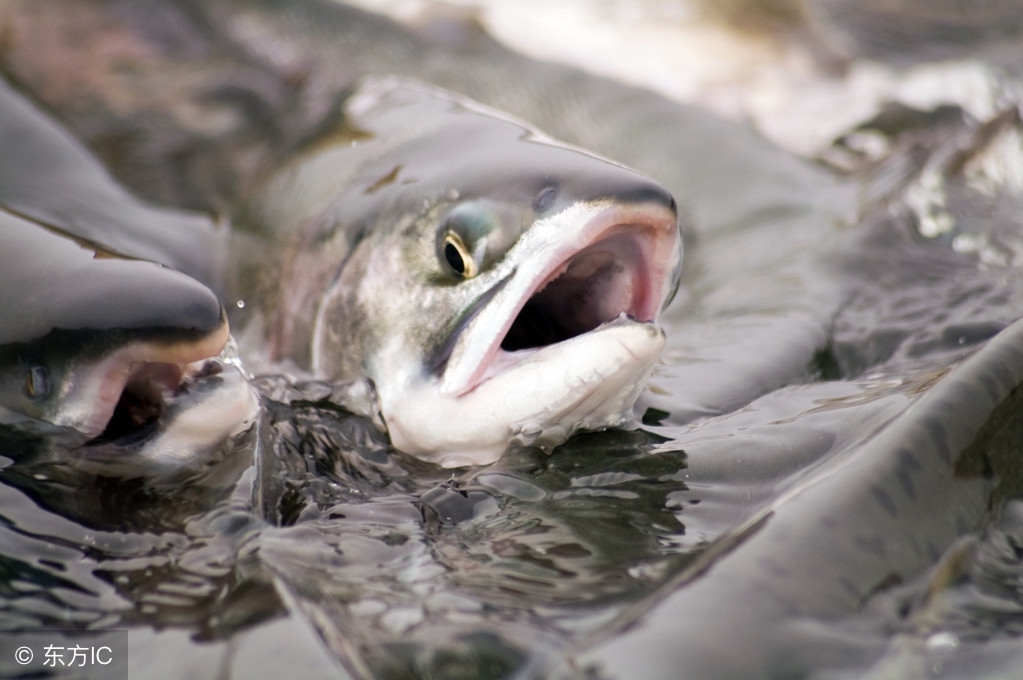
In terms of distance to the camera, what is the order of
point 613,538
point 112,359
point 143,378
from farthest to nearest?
point 143,378
point 112,359
point 613,538

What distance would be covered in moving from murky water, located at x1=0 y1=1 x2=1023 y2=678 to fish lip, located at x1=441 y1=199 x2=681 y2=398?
168 millimetres

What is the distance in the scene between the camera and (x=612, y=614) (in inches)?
51.2

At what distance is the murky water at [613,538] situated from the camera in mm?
1238

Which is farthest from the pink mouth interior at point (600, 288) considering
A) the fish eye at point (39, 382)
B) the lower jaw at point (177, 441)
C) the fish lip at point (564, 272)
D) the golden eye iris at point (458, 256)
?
the fish eye at point (39, 382)

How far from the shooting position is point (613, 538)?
1.53 metres

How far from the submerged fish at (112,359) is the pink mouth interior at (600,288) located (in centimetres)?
52

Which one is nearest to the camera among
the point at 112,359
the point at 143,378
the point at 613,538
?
the point at 613,538

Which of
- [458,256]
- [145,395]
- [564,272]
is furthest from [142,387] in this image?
[564,272]

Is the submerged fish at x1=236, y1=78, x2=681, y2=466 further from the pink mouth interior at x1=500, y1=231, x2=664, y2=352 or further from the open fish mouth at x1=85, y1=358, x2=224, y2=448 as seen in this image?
the open fish mouth at x1=85, y1=358, x2=224, y2=448

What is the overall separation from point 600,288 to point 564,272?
65 mm

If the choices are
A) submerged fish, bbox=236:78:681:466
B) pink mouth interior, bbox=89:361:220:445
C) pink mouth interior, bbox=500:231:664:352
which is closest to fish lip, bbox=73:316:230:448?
pink mouth interior, bbox=89:361:220:445

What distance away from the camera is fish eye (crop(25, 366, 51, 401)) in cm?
171

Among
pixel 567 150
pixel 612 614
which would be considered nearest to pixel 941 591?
pixel 612 614

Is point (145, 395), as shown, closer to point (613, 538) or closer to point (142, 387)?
point (142, 387)
